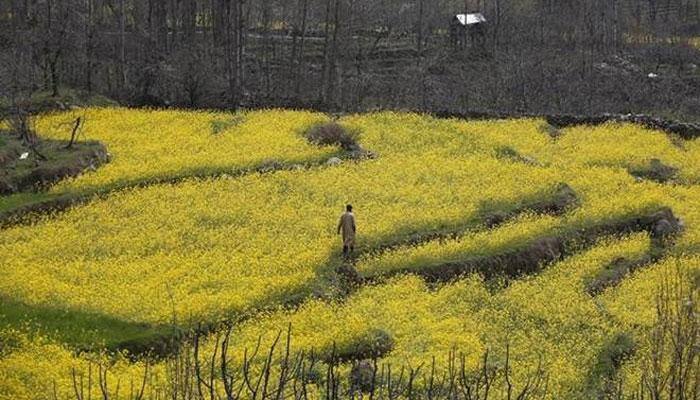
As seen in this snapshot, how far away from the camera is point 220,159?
4359 cm

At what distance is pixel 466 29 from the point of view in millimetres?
99875

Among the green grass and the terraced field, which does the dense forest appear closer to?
the terraced field

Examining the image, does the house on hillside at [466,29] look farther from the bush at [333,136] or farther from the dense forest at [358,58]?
the bush at [333,136]

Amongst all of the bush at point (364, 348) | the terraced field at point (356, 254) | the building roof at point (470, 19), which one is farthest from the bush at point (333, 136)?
the building roof at point (470, 19)

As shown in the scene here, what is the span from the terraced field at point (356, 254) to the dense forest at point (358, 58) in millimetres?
12379

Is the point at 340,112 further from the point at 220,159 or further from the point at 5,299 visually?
the point at 5,299

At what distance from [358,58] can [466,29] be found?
15729 millimetres

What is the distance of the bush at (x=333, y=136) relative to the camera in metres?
47.9

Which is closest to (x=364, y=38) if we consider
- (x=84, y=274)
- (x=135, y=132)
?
(x=135, y=132)

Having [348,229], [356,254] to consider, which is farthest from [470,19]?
[348,229]

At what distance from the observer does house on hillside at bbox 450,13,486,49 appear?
98.5m

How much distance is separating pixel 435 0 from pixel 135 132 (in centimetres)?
7624

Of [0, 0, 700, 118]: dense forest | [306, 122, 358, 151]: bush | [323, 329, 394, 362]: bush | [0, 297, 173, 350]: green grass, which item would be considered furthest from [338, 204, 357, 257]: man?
[0, 0, 700, 118]: dense forest

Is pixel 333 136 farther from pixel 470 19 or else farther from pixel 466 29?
pixel 466 29
